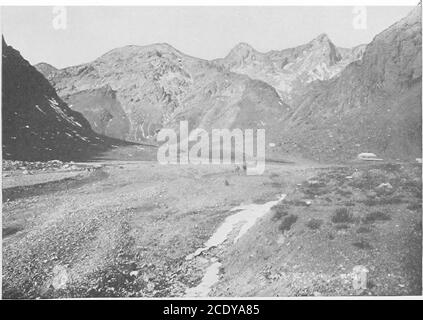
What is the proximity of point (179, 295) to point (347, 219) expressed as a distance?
25.3 feet

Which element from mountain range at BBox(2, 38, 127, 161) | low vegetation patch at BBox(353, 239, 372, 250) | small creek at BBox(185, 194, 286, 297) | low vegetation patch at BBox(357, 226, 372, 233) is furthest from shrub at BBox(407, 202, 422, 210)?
mountain range at BBox(2, 38, 127, 161)

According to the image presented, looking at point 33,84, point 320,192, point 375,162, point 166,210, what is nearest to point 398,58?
point 375,162

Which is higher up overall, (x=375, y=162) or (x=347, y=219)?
(x=375, y=162)

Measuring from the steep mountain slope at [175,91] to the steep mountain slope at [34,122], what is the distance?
13.8 meters

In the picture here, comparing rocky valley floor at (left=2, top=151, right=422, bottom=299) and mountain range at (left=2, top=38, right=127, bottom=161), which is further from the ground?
mountain range at (left=2, top=38, right=127, bottom=161)

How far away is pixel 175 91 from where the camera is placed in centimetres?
6756

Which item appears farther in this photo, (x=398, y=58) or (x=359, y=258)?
(x=398, y=58)

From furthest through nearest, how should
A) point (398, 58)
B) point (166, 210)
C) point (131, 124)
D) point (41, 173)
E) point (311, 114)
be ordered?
point (131, 124) → point (311, 114) → point (398, 58) → point (41, 173) → point (166, 210)

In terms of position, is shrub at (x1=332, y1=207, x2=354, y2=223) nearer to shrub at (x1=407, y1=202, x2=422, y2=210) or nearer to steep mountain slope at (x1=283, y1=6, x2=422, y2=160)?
shrub at (x1=407, y1=202, x2=422, y2=210)

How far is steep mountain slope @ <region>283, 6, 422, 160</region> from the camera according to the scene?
2888cm

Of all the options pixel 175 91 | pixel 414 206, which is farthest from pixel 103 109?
pixel 414 206

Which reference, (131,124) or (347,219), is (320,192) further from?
(131,124)

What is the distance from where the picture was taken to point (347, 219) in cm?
1722

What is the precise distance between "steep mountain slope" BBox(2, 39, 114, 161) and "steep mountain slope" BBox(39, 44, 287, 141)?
1381 cm
